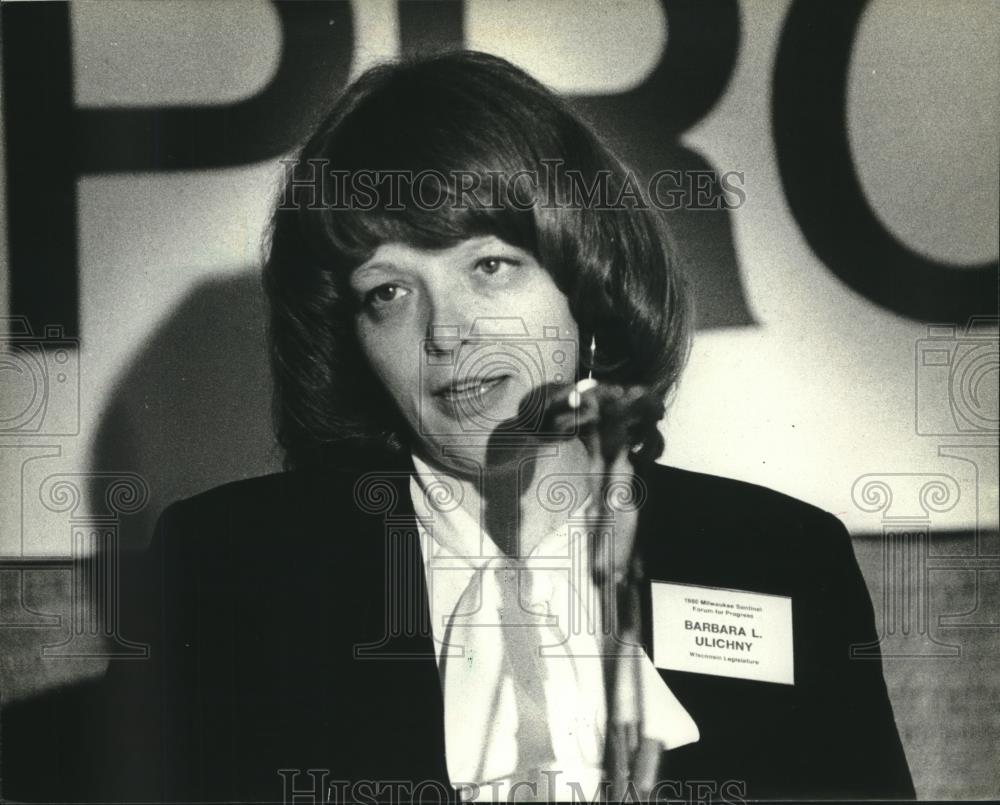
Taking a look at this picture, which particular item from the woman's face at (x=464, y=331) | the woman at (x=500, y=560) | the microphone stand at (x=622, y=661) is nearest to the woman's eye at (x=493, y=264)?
the woman's face at (x=464, y=331)

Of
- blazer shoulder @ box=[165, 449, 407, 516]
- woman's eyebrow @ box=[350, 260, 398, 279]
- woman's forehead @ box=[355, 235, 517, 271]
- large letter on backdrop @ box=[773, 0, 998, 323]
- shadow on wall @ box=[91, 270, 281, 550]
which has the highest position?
large letter on backdrop @ box=[773, 0, 998, 323]

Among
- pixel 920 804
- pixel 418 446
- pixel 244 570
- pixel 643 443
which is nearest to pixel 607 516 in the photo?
pixel 643 443

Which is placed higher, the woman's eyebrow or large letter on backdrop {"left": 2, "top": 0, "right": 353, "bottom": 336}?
large letter on backdrop {"left": 2, "top": 0, "right": 353, "bottom": 336}

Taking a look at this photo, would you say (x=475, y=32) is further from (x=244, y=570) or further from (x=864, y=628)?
(x=864, y=628)

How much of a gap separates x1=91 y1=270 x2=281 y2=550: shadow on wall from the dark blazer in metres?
0.05

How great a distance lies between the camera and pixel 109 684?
230 centimetres

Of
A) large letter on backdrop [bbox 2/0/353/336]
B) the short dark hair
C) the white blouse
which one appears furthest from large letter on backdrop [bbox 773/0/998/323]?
large letter on backdrop [bbox 2/0/353/336]

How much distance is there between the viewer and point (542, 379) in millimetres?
2211

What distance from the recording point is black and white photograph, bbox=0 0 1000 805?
222 cm

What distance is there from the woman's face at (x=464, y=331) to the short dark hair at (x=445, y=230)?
0.09ft

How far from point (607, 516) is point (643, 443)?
167 millimetres

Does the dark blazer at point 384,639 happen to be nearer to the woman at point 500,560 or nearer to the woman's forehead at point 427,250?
the woman at point 500,560

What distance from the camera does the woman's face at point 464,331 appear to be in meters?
2.19

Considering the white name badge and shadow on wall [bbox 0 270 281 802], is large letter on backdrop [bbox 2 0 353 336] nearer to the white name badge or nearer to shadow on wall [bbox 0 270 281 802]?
shadow on wall [bbox 0 270 281 802]
